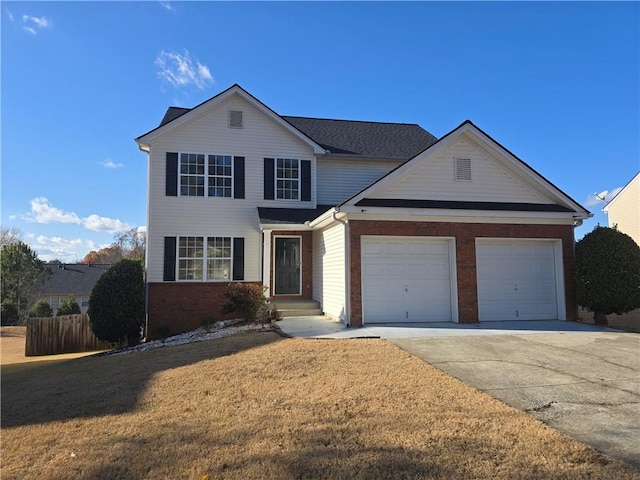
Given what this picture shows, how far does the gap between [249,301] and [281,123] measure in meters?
7.15

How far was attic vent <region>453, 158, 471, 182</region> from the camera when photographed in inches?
508

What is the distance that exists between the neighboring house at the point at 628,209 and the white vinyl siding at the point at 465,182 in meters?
14.7

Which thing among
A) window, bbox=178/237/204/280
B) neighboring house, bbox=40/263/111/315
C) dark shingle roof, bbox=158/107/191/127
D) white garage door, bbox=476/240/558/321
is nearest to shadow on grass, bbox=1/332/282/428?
window, bbox=178/237/204/280

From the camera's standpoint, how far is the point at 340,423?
15.4 ft

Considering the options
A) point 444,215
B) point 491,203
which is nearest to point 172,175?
point 444,215

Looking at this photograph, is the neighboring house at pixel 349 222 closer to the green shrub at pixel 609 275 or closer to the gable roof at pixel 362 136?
the gable roof at pixel 362 136

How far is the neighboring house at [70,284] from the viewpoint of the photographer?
40.6 m

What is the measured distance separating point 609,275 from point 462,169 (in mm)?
4980

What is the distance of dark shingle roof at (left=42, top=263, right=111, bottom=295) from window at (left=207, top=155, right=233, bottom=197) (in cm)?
2966

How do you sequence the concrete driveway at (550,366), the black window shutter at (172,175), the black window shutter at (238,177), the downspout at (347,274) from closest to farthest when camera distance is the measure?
the concrete driveway at (550,366) < the downspout at (347,274) < the black window shutter at (172,175) < the black window shutter at (238,177)

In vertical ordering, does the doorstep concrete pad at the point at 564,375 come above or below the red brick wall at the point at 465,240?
below

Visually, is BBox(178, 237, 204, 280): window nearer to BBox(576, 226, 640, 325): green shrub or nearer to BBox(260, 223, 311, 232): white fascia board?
BBox(260, 223, 311, 232): white fascia board

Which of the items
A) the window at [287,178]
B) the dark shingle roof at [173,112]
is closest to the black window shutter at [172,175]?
the dark shingle roof at [173,112]

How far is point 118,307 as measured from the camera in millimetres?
13711
